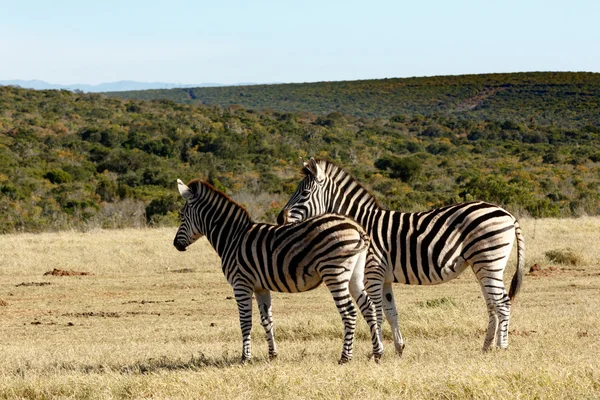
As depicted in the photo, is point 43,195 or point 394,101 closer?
point 43,195

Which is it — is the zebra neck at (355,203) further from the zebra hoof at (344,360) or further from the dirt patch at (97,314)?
the dirt patch at (97,314)

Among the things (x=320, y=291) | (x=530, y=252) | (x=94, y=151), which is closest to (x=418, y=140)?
(x=94, y=151)

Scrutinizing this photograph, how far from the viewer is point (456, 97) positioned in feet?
319

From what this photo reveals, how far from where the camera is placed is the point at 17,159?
41.4 meters

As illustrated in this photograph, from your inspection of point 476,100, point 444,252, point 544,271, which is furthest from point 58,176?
point 476,100

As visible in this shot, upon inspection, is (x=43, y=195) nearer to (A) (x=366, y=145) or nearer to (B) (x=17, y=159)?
(B) (x=17, y=159)

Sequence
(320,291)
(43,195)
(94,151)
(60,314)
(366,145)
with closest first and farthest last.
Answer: (60,314)
(320,291)
(43,195)
(94,151)
(366,145)

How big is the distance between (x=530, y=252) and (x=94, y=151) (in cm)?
3021

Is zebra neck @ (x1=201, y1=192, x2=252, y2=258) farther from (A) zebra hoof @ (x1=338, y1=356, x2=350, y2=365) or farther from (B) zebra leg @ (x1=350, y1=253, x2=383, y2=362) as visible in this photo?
(A) zebra hoof @ (x1=338, y1=356, x2=350, y2=365)

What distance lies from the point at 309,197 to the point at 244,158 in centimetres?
3688

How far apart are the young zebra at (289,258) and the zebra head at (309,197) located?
607 mm

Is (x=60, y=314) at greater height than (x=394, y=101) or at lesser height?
lesser

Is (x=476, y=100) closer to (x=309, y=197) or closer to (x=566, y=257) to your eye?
(x=566, y=257)

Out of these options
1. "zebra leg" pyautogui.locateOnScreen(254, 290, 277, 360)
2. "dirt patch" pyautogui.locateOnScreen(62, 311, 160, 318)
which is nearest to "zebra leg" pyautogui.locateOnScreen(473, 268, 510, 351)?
"zebra leg" pyautogui.locateOnScreen(254, 290, 277, 360)
